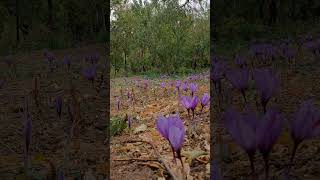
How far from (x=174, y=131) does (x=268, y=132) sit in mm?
227

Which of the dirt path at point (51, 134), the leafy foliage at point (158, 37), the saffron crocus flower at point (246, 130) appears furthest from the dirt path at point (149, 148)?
the leafy foliage at point (158, 37)

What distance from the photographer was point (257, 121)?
22.1 inches

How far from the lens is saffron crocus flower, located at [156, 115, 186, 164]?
2.43 feet

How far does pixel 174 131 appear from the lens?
0.75 metres

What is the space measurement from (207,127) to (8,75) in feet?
7.78

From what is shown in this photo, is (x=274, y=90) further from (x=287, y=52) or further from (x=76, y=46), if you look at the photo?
(x=76, y=46)

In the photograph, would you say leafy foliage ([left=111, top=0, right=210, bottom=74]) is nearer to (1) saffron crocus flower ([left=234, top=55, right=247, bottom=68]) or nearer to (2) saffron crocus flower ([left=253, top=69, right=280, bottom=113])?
(1) saffron crocus flower ([left=234, top=55, right=247, bottom=68])

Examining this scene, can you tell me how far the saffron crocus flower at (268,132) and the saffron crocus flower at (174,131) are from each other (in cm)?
19

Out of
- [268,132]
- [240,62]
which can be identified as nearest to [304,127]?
[268,132]

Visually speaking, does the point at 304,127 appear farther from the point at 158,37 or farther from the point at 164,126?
the point at 158,37

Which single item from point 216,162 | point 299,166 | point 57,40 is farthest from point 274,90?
point 57,40

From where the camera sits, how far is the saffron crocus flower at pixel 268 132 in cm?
55

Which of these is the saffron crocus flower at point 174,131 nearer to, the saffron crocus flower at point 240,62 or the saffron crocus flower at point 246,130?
the saffron crocus flower at point 246,130

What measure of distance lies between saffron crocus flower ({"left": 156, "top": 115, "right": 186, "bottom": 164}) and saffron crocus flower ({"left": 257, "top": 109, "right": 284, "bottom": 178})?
190mm
